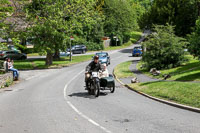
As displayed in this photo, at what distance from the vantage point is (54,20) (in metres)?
32.7

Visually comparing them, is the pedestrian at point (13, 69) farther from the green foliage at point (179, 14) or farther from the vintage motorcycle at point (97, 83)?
the green foliage at point (179, 14)

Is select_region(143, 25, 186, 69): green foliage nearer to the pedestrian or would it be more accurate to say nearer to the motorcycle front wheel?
the pedestrian

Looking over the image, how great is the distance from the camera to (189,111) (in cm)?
1017

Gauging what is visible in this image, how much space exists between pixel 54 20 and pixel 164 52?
515 inches

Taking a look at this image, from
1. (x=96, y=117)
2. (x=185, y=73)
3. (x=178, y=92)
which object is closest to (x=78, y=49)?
(x=185, y=73)

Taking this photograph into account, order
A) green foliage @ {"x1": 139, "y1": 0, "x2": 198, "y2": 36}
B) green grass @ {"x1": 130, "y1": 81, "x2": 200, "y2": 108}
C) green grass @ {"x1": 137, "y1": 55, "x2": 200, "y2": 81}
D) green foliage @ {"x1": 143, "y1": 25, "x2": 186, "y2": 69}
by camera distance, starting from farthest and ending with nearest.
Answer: green foliage @ {"x1": 139, "y1": 0, "x2": 198, "y2": 36}
green foliage @ {"x1": 143, "y1": 25, "x2": 186, "y2": 69}
green grass @ {"x1": 137, "y1": 55, "x2": 200, "y2": 81}
green grass @ {"x1": 130, "y1": 81, "x2": 200, "y2": 108}

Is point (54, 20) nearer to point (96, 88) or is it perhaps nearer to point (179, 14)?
point (96, 88)

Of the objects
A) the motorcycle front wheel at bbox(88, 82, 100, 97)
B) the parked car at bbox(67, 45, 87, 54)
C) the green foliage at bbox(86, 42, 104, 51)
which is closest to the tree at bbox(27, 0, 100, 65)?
the motorcycle front wheel at bbox(88, 82, 100, 97)

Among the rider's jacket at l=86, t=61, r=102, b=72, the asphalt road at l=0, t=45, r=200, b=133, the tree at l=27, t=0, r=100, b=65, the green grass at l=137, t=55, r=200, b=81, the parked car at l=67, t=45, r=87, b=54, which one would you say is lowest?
the asphalt road at l=0, t=45, r=200, b=133

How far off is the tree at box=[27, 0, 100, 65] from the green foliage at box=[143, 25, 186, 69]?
10.9 metres

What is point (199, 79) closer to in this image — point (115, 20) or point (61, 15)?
point (61, 15)

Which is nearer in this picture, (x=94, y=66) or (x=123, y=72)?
(x=94, y=66)

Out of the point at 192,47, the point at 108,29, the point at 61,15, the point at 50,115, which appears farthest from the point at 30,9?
the point at 108,29

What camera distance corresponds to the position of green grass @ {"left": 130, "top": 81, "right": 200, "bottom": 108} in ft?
36.9
